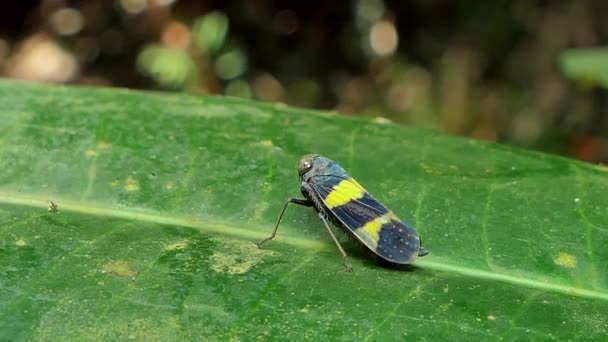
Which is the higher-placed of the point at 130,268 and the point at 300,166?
the point at 300,166

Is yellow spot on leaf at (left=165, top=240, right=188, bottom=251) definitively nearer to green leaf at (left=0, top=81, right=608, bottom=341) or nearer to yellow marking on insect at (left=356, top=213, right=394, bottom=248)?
green leaf at (left=0, top=81, right=608, bottom=341)

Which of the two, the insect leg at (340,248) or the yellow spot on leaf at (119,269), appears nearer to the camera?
the yellow spot on leaf at (119,269)

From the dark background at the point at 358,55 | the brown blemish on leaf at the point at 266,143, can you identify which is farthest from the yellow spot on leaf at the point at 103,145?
the dark background at the point at 358,55

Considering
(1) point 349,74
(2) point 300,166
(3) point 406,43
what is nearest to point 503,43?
(3) point 406,43

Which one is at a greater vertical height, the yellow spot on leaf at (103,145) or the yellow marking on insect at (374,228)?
the yellow spot on leaf at (103,145)

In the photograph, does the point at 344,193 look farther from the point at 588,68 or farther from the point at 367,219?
the point at 588,68

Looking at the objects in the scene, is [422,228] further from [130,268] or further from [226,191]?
[130,268]

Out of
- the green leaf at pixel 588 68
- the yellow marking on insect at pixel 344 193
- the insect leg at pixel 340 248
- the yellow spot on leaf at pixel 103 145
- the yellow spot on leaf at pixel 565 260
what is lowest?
the insect leg at pixel 340 248

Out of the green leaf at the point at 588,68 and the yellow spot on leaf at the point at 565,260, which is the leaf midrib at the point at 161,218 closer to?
the yellow spot on leaf at the point at 565,260
